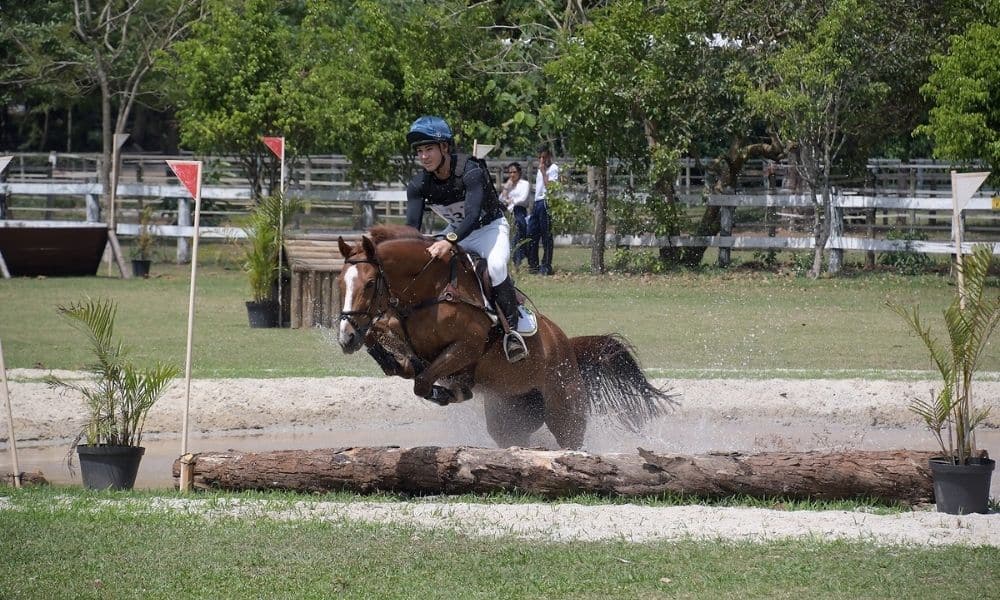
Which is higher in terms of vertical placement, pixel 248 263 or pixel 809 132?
pixel 809 132

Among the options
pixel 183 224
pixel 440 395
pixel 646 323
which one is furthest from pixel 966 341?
pixel 183 224

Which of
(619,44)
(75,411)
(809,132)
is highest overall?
(619,44)

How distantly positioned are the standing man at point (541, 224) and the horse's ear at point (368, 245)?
50.2ft

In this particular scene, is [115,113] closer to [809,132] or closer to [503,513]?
[809,132]

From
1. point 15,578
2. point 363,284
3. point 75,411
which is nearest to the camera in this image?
point 15,578

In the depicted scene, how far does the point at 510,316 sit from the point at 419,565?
291 cm

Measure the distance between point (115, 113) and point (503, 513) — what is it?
4103 cm

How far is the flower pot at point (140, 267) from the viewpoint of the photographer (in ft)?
77.5

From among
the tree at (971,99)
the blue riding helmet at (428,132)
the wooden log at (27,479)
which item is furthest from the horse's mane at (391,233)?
the tree at (971,99)

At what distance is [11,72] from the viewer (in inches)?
1165

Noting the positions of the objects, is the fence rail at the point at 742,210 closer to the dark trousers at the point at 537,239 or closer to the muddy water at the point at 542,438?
the dark trousers at the point at 537,239

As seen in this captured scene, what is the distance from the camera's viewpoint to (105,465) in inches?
306

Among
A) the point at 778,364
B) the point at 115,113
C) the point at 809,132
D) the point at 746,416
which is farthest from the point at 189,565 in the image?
the point at 115,113

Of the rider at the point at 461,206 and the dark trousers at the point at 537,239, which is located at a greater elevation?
the rider at the point at 461,206
